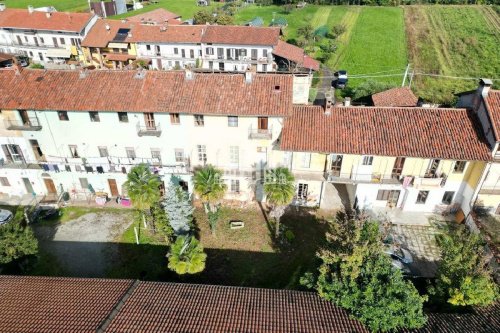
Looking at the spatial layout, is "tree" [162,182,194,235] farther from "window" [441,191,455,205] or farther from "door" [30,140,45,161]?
"window" [441,191,455,205]

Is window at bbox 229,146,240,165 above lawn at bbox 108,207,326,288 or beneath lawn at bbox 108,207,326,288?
above

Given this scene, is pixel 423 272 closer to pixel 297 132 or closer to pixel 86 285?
pixel 297 132

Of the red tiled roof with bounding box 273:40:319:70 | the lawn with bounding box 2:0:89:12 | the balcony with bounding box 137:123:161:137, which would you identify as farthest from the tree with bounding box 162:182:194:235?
the lawn with bounding box 2:0:89:12

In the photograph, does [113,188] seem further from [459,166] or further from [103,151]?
[459,166]

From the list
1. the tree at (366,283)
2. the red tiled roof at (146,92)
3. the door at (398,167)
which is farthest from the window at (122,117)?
the door at (398,167)

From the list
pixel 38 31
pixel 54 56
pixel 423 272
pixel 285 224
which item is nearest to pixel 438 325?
pixel 423 272

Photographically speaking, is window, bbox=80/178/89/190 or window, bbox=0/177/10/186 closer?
window, bbox=80/178/89/190

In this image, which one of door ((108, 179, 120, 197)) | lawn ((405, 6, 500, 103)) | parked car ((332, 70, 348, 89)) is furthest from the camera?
lawn ((405, 6, 500, 103))
